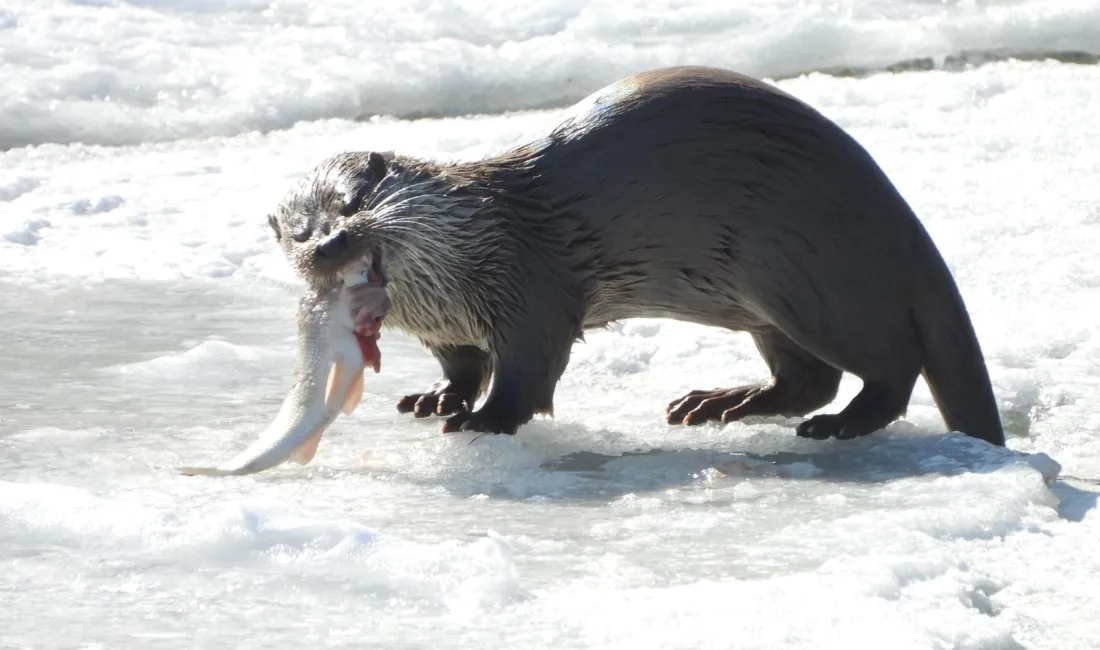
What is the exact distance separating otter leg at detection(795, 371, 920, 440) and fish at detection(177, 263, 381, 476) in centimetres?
99

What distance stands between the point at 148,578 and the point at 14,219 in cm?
379

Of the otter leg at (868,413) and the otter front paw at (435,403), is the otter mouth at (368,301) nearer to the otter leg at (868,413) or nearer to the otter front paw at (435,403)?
the otter front paw at (435,403)

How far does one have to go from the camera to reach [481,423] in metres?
3.37

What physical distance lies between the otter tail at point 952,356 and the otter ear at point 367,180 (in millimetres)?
1215

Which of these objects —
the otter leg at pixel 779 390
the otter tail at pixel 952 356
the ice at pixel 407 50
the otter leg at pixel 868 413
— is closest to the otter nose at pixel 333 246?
the otter leg at pixel 779 390

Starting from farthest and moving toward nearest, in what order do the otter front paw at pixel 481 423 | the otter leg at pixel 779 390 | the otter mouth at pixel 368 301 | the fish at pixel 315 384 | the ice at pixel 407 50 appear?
1. the ice at pixel 407 50
2. the otter leg at pixel 779 390
3. the otter front paw at pixel 481 423
4. the otter mouth at pixel 368 301
5. the fish at pixel 315 384

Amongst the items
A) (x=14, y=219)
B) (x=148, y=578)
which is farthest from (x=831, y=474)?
(x=14, y=219)

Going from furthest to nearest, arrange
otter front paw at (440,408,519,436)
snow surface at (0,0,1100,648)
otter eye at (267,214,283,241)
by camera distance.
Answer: otter eye at (267,214,283,241), otter front paw at (440,408,519,436), snow surface at (0,0,1100,648)

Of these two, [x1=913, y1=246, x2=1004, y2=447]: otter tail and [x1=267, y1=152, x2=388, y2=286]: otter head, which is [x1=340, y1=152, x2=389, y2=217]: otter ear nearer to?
[x1=267, y1=152, x2=388, y2=286]: otter head

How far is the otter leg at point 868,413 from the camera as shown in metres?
3.44

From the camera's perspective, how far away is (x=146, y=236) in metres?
5.71

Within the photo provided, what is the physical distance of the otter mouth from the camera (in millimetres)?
3191

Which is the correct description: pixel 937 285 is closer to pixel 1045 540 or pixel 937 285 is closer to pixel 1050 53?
pixel 1045 540

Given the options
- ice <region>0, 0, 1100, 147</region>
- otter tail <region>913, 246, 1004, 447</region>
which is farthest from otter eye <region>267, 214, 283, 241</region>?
ice <region>0, 0, 1100, 147</region>
